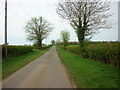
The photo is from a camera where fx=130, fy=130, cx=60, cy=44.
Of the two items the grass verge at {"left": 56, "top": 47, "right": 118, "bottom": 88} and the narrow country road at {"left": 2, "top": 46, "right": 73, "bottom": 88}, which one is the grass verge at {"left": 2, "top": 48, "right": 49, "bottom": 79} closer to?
the narrow country road at {"left": 2, "top": 46, "right": 73, "bottom": 88}

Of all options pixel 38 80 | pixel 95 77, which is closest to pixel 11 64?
pixel 38 80

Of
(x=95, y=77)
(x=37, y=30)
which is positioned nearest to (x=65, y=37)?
(x=37, y=30)

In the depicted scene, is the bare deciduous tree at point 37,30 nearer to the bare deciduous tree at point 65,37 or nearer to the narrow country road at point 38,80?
the bare deciduous tree at point 65,37

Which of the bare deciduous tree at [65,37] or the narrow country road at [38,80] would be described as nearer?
the narrow country road at [38,80]

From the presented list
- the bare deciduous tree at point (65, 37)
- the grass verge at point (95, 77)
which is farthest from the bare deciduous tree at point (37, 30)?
the grass verge at point (95, 77)

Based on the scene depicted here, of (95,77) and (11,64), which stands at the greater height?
(95,77)

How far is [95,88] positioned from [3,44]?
1541 cm

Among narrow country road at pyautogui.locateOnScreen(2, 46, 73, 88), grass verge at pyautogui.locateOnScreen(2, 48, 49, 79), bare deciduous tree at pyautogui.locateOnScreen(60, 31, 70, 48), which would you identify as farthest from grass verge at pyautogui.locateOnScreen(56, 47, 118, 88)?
bare deciduous tree at pyautogui.locateOnScreen(60, 31, 70, 48)

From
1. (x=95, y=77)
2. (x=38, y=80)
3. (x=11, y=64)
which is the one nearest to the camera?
(x=38, y=80)

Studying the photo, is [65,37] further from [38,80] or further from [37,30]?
[38,80]

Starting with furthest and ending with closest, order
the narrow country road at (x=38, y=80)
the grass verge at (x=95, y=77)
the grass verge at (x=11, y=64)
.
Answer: the grass verge at (x=11, y=64), the narrow country road at (x=38, y=80), the grass verge at (x=95, y=77)

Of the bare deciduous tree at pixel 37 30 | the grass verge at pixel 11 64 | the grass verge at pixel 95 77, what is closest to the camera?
the grass verge at pixel 95 77

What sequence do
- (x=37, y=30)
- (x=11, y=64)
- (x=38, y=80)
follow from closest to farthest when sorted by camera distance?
(x=38, y=80)
(x=11, y=64)
(x=37, y=30)

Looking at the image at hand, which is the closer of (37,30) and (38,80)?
(38,80)
